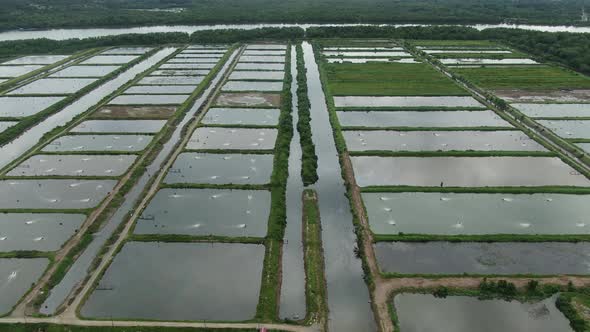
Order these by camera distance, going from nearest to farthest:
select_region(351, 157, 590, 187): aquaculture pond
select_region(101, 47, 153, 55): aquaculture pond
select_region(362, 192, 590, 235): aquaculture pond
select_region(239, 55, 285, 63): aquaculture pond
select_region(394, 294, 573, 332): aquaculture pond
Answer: select_region(394, 294, 573, 332): aquaculture pond, select_region(362, 192, 590, 235): aquaculture pond, select_region(351, 157, 590, 187): aquaculture pond, select_region(239, 55, 285, 63): aquaculture pond, select_region(101, 47, 153, 55): aquaculture pond

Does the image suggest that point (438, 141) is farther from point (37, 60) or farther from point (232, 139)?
point (37, 60)

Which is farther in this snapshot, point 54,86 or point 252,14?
point 252,14

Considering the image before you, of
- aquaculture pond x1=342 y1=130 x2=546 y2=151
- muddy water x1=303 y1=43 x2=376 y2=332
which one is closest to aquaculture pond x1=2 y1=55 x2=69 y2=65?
muddy water x1=303 y1=43 x2=376 y2=332

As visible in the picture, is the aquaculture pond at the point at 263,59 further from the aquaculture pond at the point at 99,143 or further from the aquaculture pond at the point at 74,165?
the aquaculture pond at the point at 74,165

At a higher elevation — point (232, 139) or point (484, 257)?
point (232, 139)

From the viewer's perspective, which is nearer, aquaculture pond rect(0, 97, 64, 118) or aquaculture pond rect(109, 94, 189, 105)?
aquaculture pond rect(0, 97, 64, 118)

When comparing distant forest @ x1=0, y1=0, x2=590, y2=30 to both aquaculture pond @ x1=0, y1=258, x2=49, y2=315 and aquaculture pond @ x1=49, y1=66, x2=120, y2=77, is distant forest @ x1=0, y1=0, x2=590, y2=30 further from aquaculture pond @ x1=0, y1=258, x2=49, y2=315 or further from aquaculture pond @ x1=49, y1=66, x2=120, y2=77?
aquaculture pond @ x1=0, y1=258, x2=49, y2=315

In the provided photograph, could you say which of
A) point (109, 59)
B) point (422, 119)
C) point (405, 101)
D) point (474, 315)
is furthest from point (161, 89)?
point (474, 315)
